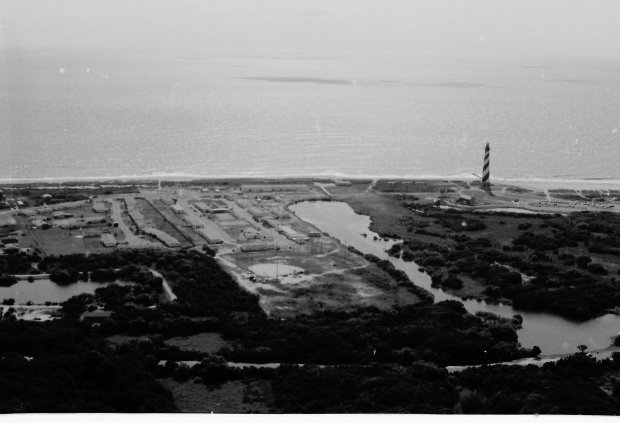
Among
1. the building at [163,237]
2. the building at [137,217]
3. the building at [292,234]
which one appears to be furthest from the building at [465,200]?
the building at [137,217]

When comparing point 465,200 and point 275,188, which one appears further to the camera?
point 275,188

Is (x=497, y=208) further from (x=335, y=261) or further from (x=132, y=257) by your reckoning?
(x=132, y=257)

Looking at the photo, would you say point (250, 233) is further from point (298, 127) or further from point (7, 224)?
point (298, 127)

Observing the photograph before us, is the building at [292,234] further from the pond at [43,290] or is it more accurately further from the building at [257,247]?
the pond at [43,290]

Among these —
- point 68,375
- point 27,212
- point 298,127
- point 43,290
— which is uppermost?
point 298,127

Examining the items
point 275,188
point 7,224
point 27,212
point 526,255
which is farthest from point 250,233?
point 526,255

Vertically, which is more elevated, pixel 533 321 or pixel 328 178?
pixel 328 178

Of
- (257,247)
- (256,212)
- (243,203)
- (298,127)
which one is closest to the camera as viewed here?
(257,247)
